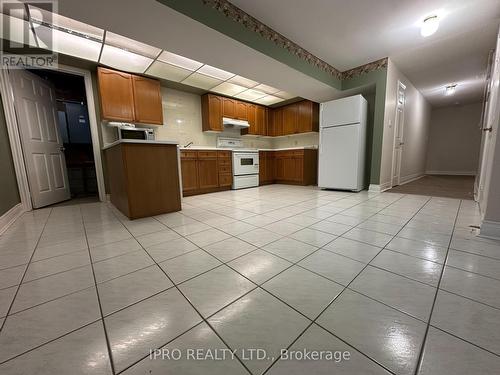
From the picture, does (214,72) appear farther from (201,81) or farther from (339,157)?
(339,157)

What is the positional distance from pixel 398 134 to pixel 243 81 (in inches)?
144

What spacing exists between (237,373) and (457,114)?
1077cm

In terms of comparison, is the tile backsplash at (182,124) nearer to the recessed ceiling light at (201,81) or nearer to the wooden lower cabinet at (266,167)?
the recessed ceiling light at (201,81)

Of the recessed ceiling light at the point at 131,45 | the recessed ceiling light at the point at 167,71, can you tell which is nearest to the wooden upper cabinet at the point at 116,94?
the recessed ceiling light at the point at 167,71

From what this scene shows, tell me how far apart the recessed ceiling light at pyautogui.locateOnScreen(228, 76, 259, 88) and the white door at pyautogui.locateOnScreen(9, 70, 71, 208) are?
3.33 m

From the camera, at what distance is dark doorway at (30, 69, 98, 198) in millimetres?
4582

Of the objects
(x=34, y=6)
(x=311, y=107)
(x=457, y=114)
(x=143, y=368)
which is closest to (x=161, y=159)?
(x=34, y=6)

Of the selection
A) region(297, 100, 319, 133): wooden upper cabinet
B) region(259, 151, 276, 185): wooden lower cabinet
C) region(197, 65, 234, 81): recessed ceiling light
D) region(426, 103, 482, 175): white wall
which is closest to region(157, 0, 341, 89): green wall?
region(197, 65, 234, 81): recessed ceiling light

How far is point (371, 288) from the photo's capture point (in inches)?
41.7

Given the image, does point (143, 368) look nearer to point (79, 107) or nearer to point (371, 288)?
point (371, 288)

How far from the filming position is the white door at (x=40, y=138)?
2.99m

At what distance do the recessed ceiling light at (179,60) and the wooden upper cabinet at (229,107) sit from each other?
1.48 meters

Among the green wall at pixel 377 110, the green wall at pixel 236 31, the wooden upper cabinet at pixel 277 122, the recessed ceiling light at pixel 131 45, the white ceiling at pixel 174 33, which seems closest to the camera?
the white ceiling at pixel 174 33

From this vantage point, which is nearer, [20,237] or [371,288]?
[371,288]
